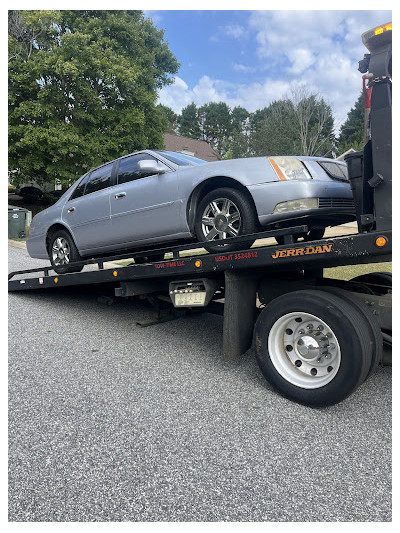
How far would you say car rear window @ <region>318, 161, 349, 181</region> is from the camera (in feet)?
12.7

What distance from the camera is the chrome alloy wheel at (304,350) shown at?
319 centimetres

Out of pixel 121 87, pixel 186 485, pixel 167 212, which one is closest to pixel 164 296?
pixel 167 212

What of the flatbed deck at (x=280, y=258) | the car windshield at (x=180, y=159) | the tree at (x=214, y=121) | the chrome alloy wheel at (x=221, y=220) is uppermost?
the tree at (x=214, y=121)

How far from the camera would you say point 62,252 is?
6.31 m

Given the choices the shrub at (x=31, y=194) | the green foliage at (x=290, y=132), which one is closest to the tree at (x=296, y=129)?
the green foliage at (x=290, y=132)

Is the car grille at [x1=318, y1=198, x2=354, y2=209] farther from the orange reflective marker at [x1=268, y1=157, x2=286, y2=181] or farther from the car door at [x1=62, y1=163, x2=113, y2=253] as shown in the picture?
the car door at [x1=62, y1=163, x2=113, y2=253]

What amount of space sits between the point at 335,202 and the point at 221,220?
1.07m

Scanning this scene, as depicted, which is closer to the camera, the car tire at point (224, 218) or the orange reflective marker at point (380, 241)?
the orange reflective marker at point (380, 241)

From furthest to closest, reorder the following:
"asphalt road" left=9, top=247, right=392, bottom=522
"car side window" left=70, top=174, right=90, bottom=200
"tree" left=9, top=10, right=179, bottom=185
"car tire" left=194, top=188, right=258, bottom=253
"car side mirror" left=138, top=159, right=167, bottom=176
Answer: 1. "tree" left=9, top=10, right=179, bottom=185
2. "car side window" left=70, top=174, right=90, bottom=200
3. "car side mirror" left=138, top=159, right=167, bottom=176
4. "car tire" left=194, top=188, right=258, bottom=253
5. "asphalt road" left=9, top=247, right=392, bottom=522

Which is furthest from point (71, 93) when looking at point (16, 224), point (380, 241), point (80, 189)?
point (380, 241)

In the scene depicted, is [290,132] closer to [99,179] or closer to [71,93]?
[71,93]

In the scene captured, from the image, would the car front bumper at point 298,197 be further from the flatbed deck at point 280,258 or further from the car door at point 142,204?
the car door at point 142,204

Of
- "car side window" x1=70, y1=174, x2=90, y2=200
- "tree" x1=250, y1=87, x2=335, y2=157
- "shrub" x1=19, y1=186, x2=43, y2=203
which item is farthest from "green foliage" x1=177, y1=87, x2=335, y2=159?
"car side window" x1=70, y1=174, x2=90, y2=200

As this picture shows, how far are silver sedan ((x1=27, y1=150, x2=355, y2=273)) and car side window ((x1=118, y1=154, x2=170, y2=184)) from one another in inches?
0.6
